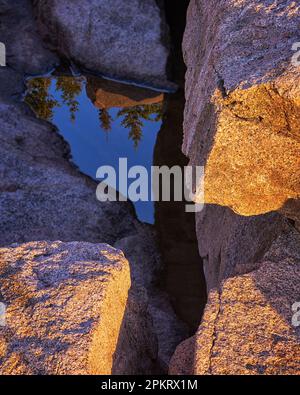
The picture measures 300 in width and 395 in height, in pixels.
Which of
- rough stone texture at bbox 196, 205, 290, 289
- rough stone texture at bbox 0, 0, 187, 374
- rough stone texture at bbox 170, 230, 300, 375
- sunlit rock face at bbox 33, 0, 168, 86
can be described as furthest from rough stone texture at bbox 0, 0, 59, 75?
rough stone texture at bbox 170, 230, 300, 375

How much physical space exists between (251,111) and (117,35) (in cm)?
471

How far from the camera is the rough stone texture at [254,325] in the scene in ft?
6.97

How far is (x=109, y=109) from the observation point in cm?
664

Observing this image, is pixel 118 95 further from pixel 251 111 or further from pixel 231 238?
pixel 251 111

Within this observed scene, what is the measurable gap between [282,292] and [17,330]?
1065mm

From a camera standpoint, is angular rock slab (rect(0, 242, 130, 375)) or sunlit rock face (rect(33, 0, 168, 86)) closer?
angular rock slab (rect(0, 242, 130, 375))

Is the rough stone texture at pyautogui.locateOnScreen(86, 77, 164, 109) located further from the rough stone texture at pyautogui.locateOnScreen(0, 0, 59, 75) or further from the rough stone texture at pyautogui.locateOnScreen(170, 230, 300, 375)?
the rough stone texture at pyautogui.locateOnScreen(170, 230, 300, 375)

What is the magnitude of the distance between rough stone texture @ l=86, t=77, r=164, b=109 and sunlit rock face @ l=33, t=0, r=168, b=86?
0.38 ft

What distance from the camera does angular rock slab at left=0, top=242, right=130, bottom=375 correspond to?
2.11m

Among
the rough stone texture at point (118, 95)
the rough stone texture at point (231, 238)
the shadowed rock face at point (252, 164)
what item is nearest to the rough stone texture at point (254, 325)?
the shadowed rock face at point (252, 164)

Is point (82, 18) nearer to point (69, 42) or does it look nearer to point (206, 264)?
point (69, 42)

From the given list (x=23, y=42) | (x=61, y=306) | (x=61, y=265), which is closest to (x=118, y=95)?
(x=23, y=42)

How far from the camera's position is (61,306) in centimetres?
227

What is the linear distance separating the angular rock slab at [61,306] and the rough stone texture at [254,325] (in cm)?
37
